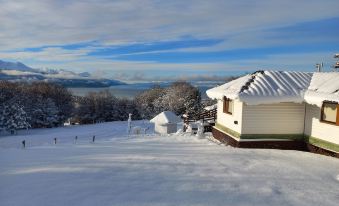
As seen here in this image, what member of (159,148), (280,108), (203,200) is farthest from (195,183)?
(280,108)

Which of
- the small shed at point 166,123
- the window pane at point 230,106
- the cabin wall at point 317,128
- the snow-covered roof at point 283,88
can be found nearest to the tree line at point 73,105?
the small shed at point 166,123

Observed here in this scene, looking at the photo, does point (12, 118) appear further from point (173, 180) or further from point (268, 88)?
point (173, 180)

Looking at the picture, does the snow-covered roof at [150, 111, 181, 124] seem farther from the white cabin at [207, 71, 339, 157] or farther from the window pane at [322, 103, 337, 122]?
the window pane at [322, 103, 337, 122]

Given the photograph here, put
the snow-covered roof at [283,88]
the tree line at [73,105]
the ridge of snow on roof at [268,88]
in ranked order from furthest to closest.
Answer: the tree line at [73,105] < the ridge of snow on roof at [268,88] < the snow-covered roof at [283,88]

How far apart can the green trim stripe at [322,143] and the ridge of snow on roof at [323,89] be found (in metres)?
1.68

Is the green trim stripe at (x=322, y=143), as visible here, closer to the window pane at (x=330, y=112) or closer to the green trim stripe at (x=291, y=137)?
the green trim stripe at (x=291, y=137)

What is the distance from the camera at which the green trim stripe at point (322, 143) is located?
1496 cm

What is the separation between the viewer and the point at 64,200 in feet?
27.9

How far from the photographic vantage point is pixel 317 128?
16.2 metres

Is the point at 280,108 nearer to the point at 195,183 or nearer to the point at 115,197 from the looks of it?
the point at 195,183

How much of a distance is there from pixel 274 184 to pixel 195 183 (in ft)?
7.14

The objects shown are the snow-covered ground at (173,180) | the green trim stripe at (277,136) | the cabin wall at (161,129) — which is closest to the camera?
the snow-covered ground at (173,180)

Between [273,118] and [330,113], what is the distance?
2.62 m

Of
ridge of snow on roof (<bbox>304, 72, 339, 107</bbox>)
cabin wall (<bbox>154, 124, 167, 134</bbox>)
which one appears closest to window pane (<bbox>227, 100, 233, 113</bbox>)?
ridge of snow on roof (<bbox>304, 72, 339, 107</bbox>)
